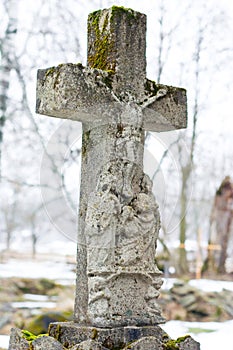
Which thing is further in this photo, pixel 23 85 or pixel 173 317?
pixel 173 317

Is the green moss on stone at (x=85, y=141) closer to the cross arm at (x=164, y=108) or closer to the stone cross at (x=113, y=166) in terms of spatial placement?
the stone cross at (x=113, y=166)

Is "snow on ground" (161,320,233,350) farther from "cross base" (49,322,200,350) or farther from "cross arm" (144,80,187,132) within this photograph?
"cross base" (49,322,200,350)

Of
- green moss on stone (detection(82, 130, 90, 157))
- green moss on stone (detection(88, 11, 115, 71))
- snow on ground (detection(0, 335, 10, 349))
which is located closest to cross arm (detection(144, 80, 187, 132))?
green moss on stone (detection(88, 11, 115, 71))

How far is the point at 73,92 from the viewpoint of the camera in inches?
253

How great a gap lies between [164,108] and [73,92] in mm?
1025

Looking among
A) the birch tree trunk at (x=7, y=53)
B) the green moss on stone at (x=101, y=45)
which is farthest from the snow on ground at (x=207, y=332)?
the green moss on stone at (x=101, y=45)

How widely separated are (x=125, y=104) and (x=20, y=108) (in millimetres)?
8176

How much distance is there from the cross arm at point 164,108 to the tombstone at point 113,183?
0.5 inches

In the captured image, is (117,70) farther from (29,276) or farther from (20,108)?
(29,276)

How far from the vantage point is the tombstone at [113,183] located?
636cm

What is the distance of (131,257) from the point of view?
6.49 metres

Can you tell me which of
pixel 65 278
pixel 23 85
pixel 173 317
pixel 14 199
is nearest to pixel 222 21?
pixel 23 85

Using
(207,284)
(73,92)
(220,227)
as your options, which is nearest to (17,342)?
(73,92)

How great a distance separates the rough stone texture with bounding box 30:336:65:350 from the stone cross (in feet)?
1.10
